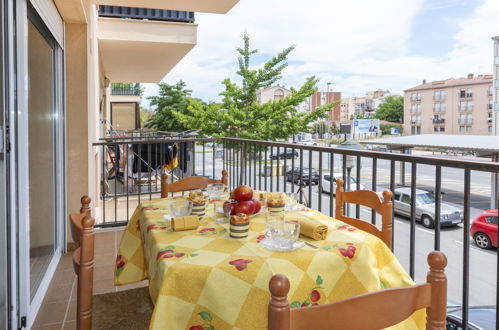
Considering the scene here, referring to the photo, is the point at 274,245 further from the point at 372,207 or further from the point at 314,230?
the point at 372,207

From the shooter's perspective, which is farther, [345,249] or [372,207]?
[372,207]

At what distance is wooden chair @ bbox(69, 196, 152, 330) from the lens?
1.05 m

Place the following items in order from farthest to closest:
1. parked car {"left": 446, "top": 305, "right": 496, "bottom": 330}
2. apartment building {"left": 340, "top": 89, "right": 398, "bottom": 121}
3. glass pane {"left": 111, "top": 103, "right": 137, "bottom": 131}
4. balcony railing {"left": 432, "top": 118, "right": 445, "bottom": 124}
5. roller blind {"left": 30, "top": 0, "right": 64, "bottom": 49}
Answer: apartment building {"left": 340, "top": 89, "right": 398, "bottom": 121} < balcony railing {"left": 432, "top": 118, "right": 445, "bottom": 124} < glass pane {"left": 111, "top": 103, "right": 137, "bottom": 131} < parked car {"left": 446, "top": 305, "right": 496, "bottom": 330} < roller blind {"left": 30, "top": 0, "right": 64, "bottom": 49}

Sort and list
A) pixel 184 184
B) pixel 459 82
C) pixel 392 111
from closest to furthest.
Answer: pixel 184 184, pixel 459 82, pixel 392 111

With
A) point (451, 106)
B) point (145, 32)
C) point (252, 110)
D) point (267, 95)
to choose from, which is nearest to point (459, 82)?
point (451, 106)

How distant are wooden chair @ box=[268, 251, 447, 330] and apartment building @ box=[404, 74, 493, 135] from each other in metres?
55.9

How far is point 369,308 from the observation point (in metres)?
0.64

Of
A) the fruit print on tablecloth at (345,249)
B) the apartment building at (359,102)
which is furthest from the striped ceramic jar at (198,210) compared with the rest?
the apartment building at (359,102)

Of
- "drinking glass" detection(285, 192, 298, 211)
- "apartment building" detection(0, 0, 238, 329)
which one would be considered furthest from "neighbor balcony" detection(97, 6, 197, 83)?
"drinking glass" detection(285, 192, 298, 211)

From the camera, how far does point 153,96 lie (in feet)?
70.2

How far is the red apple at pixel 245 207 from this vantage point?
4.72 ft

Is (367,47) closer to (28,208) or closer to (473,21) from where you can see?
(473,21)

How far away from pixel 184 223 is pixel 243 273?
15.8 inches

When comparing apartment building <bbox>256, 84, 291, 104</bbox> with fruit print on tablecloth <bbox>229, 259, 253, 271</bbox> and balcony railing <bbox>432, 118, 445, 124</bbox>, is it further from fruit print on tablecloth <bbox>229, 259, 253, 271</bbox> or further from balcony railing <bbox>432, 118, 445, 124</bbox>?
balcony railing <bbox>432, 118, 445, 124</bbox>
